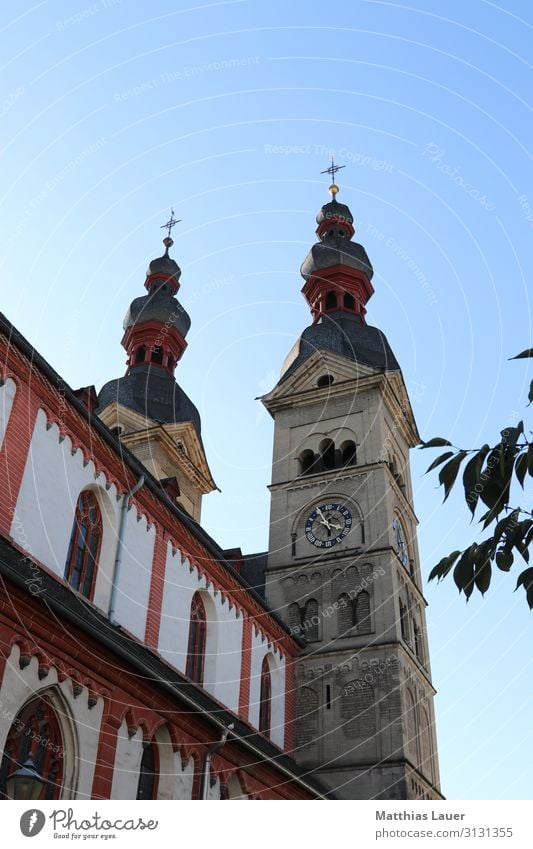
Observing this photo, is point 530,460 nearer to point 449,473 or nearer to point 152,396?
point 449,473

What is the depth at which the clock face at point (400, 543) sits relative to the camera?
1166 inches

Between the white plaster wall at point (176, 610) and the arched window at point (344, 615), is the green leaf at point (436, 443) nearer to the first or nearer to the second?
the white plaster wall at point (176, 610)

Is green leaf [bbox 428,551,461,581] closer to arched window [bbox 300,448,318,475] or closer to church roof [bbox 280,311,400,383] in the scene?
arched window [bbox 300,448,318,475]

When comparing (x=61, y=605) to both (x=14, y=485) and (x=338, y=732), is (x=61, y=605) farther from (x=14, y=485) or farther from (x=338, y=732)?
(x=338, y=732)

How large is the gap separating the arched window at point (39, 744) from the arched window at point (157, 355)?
28380 mm

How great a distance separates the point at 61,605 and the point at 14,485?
303 cm

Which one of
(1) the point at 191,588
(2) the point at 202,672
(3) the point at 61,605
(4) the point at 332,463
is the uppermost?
(4) the point at 332,463

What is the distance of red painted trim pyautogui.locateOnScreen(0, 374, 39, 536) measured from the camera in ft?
47.7

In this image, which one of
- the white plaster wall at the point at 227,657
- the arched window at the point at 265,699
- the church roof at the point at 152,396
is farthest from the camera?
the church roof at the point at 152,396

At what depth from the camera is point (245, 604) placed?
2408cm

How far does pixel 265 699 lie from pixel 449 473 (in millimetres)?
20726

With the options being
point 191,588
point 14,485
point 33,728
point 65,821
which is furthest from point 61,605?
point 191,588

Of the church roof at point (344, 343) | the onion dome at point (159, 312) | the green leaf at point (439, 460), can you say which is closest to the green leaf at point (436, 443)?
the green leaf at point (439, 460)

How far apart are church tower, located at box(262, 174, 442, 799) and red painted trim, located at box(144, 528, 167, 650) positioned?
8.73 metres
